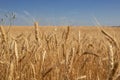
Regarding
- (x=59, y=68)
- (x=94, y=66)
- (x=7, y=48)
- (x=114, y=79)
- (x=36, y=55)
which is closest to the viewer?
(x=114, y=79)

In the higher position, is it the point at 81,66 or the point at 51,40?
the point at 51,40

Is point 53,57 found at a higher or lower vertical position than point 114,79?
lower

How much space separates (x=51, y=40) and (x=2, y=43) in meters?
A: 0.36

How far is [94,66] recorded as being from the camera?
5.98ft

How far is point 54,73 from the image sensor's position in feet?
4.65

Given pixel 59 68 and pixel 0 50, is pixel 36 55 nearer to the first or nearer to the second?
pixel 59 68

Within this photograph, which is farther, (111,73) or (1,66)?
(1,66)

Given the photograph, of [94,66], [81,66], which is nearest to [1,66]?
[81,66]

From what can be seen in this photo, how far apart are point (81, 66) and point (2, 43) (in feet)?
1.78

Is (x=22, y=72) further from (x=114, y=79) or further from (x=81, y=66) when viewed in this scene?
(x=114, y=79)

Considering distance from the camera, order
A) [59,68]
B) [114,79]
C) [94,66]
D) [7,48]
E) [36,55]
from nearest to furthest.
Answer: [114,79]
[59,68]
[36,55]
[7,48]
[94,66]

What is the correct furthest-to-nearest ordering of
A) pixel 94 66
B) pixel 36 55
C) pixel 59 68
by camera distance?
1. pixel 94 66
2. pixel 36 55
3. pixel 59 68

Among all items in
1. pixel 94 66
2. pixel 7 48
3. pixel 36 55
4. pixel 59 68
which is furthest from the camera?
pixel 94 66

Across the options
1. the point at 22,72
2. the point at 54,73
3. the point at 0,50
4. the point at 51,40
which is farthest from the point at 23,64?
the point at 51,40
